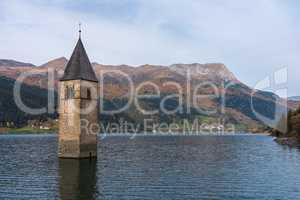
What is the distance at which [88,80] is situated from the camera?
64562 mm

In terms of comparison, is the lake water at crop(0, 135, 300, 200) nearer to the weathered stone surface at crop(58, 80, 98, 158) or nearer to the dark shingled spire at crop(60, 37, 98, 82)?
the weathered stone surface at crop(58, 80, 98, 158)

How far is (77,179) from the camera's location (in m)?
44.3

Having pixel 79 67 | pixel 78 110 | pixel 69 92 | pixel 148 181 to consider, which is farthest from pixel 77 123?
pixel 148 181

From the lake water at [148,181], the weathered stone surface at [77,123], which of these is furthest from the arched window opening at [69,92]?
the lake water at [148,181]

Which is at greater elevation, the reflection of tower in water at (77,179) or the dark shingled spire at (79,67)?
the dark shingled spire at (79,67)

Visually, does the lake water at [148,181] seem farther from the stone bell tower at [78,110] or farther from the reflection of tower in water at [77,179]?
the stone bell tower at [78,110]

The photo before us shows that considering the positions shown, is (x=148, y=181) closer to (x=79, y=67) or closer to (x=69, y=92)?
(x=69, y=92)

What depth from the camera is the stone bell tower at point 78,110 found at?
62.0 meters

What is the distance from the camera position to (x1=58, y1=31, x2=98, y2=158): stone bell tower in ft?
204

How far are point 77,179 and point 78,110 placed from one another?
65.9 ft

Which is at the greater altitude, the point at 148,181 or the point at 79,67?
the point at 79,67

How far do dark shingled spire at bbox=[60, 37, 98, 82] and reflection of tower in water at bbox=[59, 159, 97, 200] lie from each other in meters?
14.1

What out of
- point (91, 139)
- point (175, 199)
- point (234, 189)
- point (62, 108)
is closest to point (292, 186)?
point (234, 189)

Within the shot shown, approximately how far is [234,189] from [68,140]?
33.7 metres
